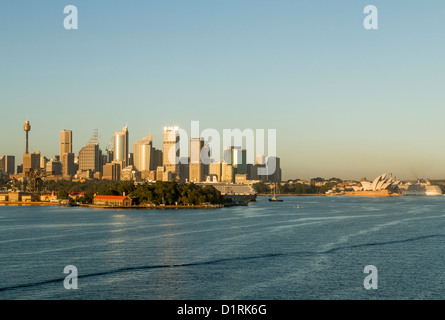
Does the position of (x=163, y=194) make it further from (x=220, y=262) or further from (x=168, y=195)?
(x=220, y=262)

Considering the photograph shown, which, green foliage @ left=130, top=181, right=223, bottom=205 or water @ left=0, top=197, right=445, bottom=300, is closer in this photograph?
water @ left=0, top=197, right=445, bottom=300

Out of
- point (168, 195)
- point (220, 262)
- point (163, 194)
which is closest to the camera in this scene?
point (220, 262)

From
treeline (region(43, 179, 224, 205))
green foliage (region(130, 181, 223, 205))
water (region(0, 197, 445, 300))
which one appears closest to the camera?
water (region(0, 197, 445, 300))

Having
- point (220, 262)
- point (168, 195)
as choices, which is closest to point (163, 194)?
point (168, 195)

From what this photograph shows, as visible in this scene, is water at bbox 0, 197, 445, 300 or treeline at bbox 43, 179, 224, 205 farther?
treeline at bbox 43, 179, 224, 205

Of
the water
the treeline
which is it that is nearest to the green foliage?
the treeline

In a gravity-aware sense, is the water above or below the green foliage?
below

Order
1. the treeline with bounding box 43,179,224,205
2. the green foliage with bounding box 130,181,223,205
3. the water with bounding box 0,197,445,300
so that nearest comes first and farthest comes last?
1. the water with bounding box 0,197,445,300
2. the green foliage with bounding box 130,181,223,205
3. the treeline with bounding box 43,179,224,205

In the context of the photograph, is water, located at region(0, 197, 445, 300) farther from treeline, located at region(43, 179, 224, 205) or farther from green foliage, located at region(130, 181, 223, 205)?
treeline, located at region(43, 179, 224, 205)
